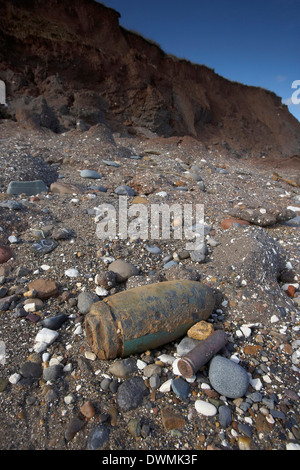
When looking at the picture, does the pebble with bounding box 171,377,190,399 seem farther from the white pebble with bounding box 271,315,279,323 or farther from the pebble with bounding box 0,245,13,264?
the pebble with bounding box 0,245,13,264

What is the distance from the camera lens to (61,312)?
2068mm

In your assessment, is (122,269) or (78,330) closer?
(78,330)

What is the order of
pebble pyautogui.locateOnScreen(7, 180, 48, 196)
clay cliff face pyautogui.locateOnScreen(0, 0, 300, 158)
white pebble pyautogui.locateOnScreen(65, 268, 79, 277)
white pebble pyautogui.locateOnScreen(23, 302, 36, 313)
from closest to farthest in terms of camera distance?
white pebble pyautogui.locateOnScreen(23, 302, 36, 313) → white pebble pyautogui.locateOnScreen(65, 268, 79, 277) → pebble pyautogui.locateOnScreen(7, 180, 48, 196) → clay cliff face pyautogui.locateOnScreen(0, 0, 300, 158)

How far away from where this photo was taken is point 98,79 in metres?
9.38

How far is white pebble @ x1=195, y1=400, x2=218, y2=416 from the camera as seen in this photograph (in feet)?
4.81

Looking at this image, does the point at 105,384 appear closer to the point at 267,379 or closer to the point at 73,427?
the point at 73,427

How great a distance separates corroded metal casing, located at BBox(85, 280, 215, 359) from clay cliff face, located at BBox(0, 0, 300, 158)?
6.60 metres

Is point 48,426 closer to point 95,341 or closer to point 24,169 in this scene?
point 95,341

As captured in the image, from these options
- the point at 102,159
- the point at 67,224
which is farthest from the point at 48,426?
the point at 102,159

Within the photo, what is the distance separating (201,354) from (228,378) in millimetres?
188

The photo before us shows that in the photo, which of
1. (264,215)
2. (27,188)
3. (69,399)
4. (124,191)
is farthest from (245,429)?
(27,188)

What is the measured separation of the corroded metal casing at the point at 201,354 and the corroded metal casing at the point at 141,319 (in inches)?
6.7

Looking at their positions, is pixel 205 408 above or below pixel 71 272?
below

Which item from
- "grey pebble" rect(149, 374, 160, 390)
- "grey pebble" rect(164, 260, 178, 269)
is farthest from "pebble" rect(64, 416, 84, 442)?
"grey pebble" rect(164, 260, 178, 269)
